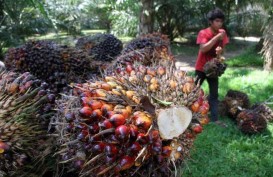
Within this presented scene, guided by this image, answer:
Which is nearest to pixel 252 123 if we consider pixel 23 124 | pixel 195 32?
pixel 23 124

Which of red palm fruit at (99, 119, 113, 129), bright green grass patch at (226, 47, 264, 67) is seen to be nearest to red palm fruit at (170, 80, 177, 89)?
red palm fruit at (99, 119, 113, 129)

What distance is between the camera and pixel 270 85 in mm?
5711

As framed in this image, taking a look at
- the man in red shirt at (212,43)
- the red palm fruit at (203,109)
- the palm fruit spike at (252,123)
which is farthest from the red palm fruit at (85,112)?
the palm fruit spike at (252,123)

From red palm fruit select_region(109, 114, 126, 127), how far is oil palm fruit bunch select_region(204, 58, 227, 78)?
2.64m

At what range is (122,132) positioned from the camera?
3.89ft

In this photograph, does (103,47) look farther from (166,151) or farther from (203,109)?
(166,151)

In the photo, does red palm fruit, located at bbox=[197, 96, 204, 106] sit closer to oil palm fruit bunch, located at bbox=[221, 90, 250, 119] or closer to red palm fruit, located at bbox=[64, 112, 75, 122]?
red palm fruit, located at bbox=[64, 112, 75, 122]

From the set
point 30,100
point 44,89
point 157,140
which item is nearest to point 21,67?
point 44,89

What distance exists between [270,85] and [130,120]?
16.6 feet

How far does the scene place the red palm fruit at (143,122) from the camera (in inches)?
47.7

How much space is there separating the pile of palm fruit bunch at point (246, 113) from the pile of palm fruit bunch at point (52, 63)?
2343mm

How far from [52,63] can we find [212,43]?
2315 millimetres

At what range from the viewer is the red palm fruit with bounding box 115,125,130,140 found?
3.89 feet

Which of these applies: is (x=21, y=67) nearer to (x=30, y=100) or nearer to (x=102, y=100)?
(x=30, y=100)
